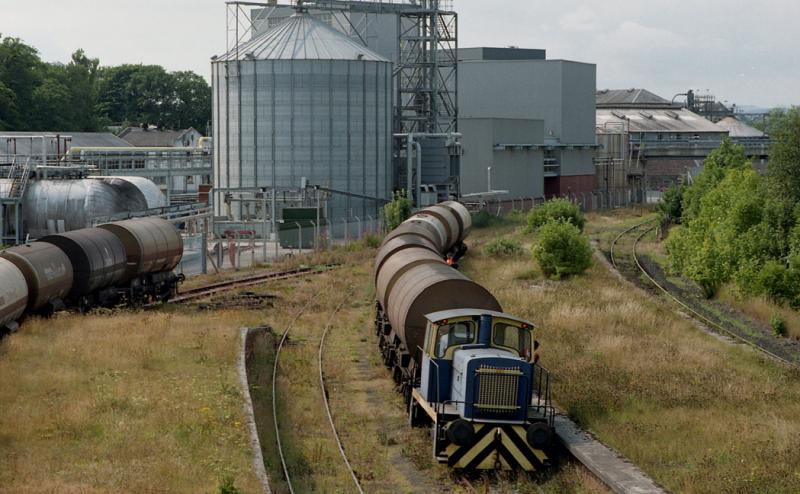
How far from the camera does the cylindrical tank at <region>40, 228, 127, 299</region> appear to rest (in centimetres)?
3362

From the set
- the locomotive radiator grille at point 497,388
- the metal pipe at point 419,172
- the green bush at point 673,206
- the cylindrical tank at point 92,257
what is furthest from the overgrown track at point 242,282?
the green bush at point 673,206

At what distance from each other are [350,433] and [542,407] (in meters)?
4.09

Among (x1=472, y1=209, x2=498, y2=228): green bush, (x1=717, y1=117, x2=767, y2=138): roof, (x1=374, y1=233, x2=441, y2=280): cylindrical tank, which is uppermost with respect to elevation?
(x1=717, y1=117, x2=767, y2=138): roof

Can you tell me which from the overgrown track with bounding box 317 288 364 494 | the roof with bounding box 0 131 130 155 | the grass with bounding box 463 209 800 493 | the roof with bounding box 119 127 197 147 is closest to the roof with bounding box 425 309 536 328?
the grass with bounding box 463 209 800 493

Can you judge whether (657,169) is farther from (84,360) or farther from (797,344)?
(84,360)

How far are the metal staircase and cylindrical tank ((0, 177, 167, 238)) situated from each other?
0.24m

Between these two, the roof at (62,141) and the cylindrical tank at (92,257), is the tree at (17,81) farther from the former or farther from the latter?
the cylindrical tank at (92,257)

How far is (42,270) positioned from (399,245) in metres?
10.3

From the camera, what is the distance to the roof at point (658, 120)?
129 m

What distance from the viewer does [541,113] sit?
99.5m

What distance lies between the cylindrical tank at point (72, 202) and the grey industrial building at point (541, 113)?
4132 centimetres

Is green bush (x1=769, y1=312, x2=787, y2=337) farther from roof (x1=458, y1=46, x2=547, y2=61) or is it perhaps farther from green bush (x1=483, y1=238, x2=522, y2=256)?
roof (x1=458, y1=46, x2=547, y2=61)

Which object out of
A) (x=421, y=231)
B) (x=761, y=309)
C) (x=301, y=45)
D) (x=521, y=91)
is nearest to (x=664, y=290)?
(x=761, y=309)

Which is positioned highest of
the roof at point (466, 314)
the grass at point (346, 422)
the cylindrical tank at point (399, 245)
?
the cylindrical tank at point (399, 245)
